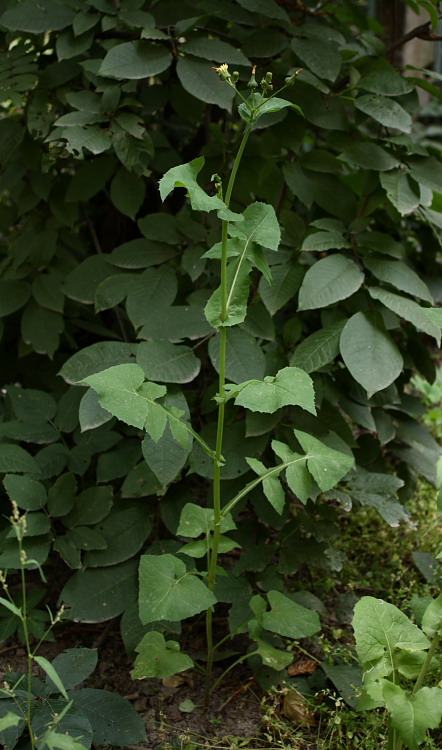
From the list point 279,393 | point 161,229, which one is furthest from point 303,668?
point 161,229

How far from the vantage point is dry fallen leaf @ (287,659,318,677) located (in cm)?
182

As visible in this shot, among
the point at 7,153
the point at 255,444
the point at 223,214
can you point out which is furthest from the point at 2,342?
the point at 223,214

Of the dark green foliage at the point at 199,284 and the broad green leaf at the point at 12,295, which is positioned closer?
the dark green foliage at the point at 199,284

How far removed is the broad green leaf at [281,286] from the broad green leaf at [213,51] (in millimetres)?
533

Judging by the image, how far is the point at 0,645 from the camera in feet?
6.33

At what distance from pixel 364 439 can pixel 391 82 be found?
99 cm

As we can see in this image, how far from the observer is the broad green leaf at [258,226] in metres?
1.46

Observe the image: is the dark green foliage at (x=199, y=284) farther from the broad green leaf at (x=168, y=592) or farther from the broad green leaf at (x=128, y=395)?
the broad green leaf at (x=128, y=395)

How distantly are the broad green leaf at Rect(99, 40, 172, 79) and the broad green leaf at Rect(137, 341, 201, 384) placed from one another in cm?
66

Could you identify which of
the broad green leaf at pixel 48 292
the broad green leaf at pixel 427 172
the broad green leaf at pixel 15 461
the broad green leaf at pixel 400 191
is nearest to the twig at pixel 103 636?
the broad green leaf at pixel 15 461

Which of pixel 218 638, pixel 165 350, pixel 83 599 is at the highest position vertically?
pixel 165 350

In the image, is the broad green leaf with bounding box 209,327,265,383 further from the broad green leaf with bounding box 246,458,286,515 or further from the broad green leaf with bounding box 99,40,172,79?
the broad green leaf with bounding box 99,40,172,79

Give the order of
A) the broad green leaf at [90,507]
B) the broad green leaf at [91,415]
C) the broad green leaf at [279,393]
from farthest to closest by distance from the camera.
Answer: the broad green leaf at [90,507]
the broad green leaf at [91,415]
the broad green leaf at [279,393]

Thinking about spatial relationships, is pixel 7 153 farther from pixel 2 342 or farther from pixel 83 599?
pixel 83 599
